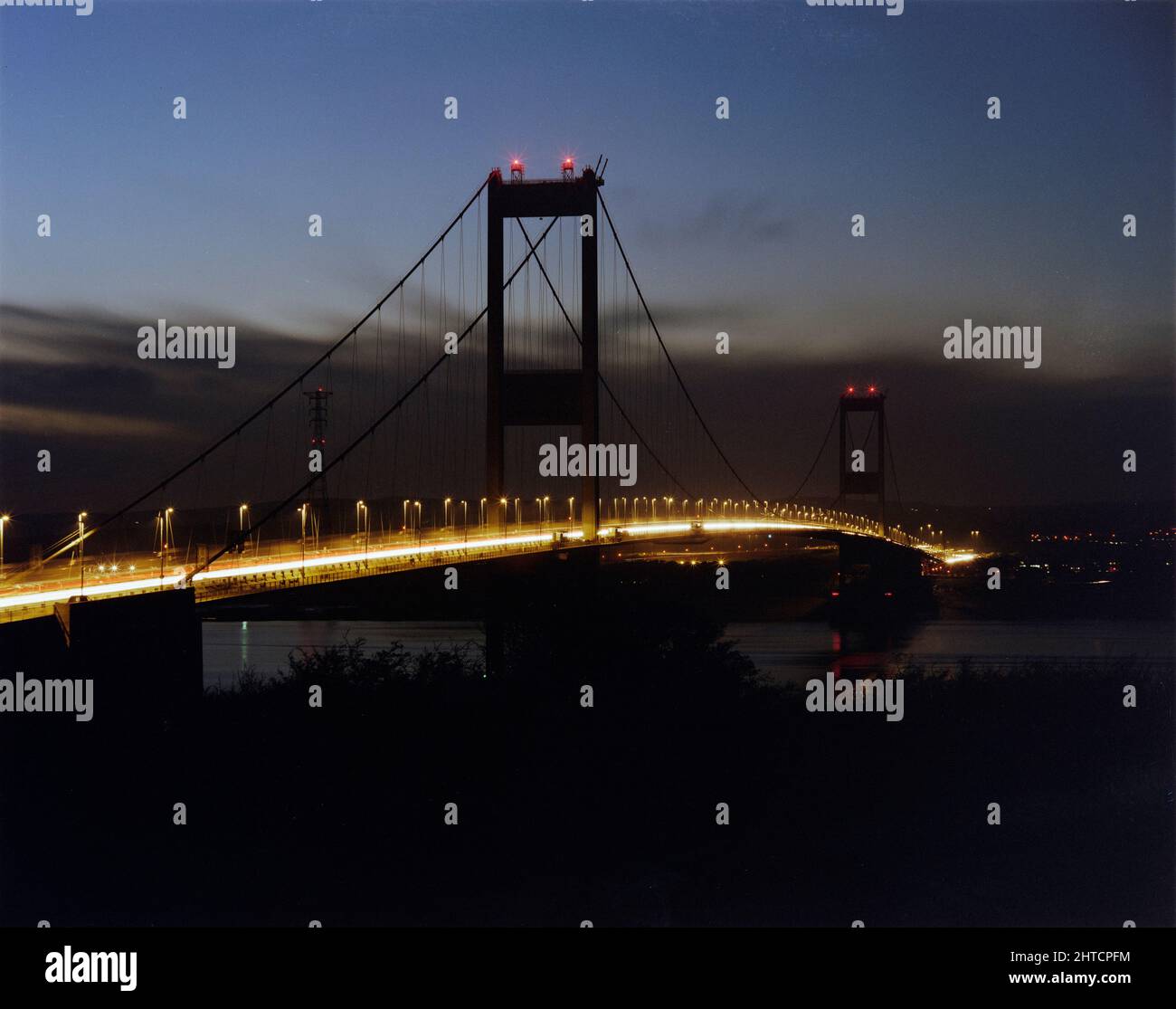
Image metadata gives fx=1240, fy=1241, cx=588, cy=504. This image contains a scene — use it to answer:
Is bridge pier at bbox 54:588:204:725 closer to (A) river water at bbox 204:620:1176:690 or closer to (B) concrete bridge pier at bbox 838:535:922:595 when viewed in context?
(A) river water at bbox 204:620:1176:690

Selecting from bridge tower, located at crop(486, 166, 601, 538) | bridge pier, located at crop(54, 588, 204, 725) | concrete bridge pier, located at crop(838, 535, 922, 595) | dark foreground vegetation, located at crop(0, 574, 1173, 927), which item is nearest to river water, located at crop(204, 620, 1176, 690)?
concrete bridge pier, located at crop(838, 535, 922, 595)

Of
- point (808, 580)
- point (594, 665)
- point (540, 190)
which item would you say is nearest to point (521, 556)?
point (594, 665)

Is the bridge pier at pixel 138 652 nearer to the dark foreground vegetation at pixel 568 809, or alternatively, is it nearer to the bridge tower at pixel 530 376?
the dark foreground vegetation at pixel 568 809

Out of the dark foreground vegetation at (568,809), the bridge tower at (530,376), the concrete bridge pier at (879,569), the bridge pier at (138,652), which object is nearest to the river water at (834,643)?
the concrete bridge pier at (879,569)

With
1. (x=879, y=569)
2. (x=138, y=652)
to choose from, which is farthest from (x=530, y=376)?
(x=879, y=569)

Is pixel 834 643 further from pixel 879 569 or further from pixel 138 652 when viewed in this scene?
pixel 138 652
